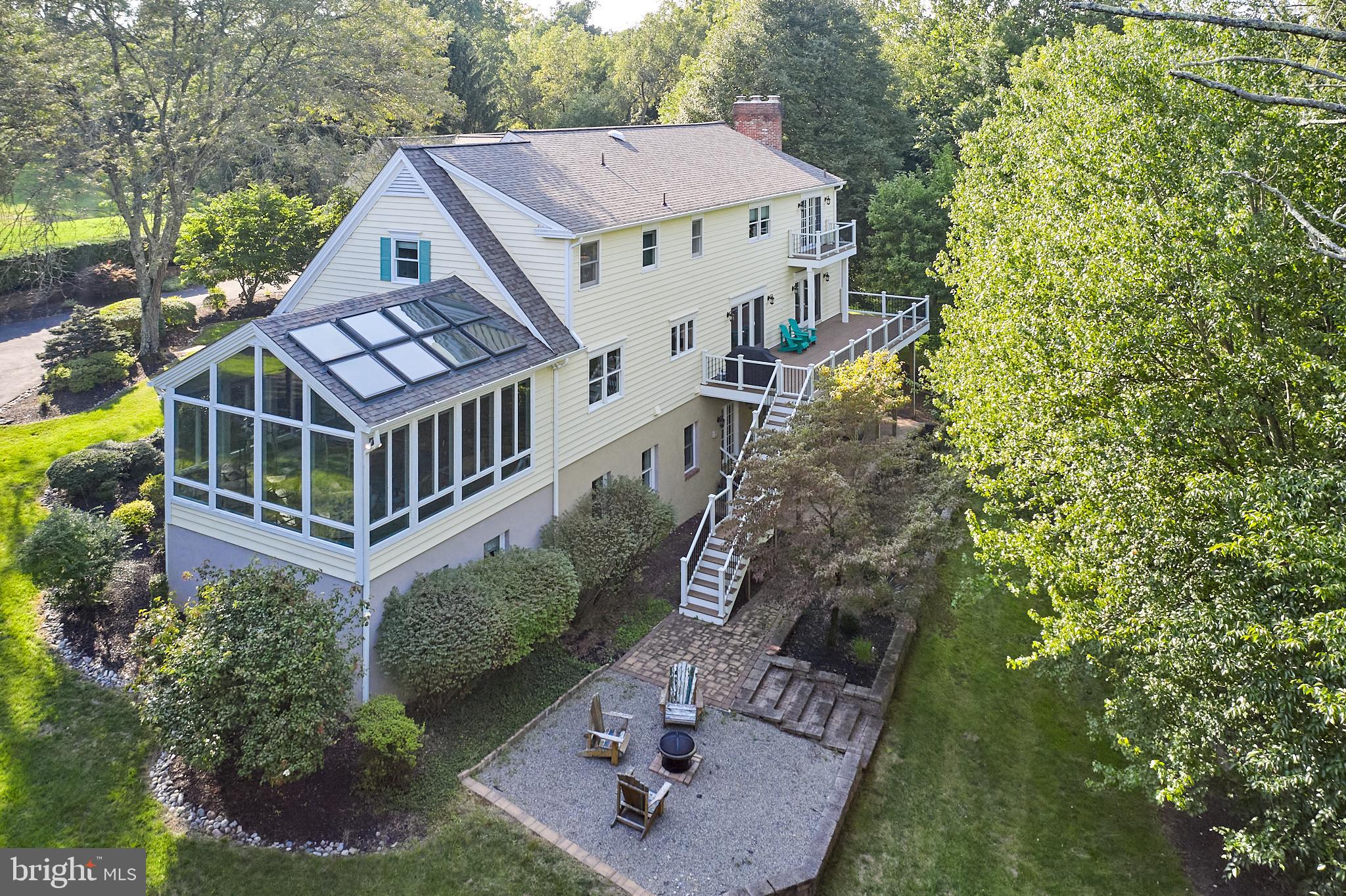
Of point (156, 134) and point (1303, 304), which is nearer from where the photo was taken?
point (1303, 304)

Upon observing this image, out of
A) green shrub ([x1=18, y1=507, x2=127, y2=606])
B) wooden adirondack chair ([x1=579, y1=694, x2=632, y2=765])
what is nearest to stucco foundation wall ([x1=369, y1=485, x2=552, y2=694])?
wooden adirondack chair ([x1=579, y1=694, x2=632, y2=765])

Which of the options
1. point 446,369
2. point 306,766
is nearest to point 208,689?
point 306,766

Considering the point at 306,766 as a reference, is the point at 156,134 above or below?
above

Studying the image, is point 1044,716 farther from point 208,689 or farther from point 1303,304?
point 208,689

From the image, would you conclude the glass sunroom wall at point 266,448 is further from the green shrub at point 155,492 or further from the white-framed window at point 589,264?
the white-framed window at point 589,264

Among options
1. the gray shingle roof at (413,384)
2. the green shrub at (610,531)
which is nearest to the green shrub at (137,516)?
the gray shingle roof at (413,384)

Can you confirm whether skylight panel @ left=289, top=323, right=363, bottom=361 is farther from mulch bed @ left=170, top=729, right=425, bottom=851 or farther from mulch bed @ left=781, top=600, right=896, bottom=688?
mulch bed @ left=781, top=600, right=896, bottom=688

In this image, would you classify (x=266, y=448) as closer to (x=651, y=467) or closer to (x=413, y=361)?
(x=413, y=361)
